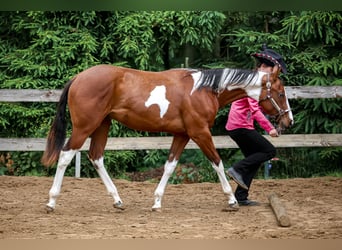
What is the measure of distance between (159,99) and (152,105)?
98 millimetres

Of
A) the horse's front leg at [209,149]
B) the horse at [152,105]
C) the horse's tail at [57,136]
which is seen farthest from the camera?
the horse's front leg at [209,149]

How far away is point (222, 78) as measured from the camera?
5516mm

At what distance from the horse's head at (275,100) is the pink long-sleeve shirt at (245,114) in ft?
0.42

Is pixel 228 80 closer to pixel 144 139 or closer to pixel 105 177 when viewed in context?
pixel 105 177

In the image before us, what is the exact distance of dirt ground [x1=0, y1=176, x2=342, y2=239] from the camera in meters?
4.23

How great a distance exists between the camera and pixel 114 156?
8.38 meters

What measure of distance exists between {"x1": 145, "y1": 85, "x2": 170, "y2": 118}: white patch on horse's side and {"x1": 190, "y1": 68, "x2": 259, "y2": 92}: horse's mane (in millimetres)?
380

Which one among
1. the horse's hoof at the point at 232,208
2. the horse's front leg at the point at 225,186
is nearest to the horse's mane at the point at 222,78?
the horse's front leg at the point at 225,186

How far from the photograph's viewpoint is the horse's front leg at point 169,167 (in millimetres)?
5436

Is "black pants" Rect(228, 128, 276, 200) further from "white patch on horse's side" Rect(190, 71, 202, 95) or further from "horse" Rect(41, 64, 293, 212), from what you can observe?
"white patch on horse's side" Rect(190, 71, 202, 95)

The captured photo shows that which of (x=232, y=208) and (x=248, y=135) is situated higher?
(x=248, y=135)

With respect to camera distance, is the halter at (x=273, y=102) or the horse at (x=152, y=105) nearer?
the horse at (x=152, y=105)

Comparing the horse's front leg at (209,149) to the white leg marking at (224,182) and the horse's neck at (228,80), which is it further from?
the horse's neck at (228,80)

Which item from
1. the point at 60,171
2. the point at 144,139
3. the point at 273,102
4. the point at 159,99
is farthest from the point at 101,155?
A: the point at 144,139
